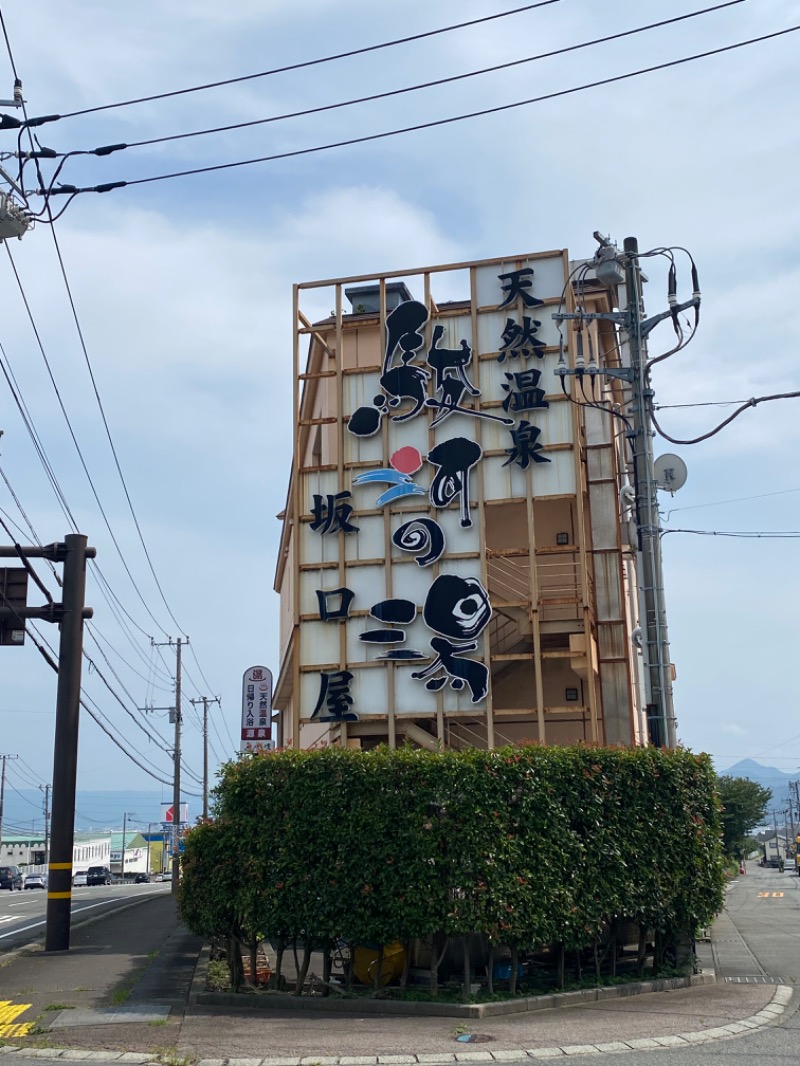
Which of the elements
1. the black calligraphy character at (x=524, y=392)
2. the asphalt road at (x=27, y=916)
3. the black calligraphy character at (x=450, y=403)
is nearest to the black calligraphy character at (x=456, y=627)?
the black calligraphy character at (x=450, y=403)

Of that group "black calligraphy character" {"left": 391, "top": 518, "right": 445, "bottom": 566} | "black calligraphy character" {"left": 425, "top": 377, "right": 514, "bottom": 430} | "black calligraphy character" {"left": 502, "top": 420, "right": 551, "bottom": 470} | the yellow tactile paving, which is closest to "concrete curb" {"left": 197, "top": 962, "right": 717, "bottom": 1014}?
the yellow tactile paving

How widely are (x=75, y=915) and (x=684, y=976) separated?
62.2 feet

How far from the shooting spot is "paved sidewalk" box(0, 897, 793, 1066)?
32.6 ft

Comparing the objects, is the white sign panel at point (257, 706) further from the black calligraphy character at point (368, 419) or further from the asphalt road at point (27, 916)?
the black calligraphy character at point (368, 419)

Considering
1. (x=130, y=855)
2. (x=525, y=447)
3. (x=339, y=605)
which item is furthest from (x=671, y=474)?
(x=130, y=855)

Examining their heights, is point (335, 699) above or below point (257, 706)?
below

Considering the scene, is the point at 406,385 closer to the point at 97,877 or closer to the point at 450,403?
the point at 450,403

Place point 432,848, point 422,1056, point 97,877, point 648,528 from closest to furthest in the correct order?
point 422,1056 < point 432,848 < point 648,528 < point 97,877

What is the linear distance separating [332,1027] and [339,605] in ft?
37.9

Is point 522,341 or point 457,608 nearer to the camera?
point 457,608

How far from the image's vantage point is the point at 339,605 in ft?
72.2

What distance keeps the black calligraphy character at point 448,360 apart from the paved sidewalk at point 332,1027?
41.3 ft

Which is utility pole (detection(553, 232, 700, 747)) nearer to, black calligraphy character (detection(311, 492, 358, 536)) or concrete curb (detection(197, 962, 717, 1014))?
concrete curb (detection(197, 962, 717, 1014))

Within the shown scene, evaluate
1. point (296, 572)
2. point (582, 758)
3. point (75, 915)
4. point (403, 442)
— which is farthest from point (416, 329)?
point (75, 915)
